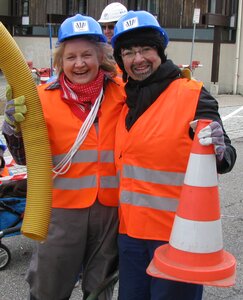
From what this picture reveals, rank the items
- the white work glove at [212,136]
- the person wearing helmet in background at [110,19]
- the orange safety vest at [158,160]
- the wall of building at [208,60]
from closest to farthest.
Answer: the white work glove at [212,136]
the orange safety vest at [158,160]
the person wearing helmet in background at [110,19]
the wall of building at [208,60]

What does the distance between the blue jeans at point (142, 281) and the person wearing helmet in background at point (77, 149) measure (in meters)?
0.19

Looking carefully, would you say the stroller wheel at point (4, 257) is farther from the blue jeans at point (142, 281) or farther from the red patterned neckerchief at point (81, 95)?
the red patterned neckerchief at point (81, 95)

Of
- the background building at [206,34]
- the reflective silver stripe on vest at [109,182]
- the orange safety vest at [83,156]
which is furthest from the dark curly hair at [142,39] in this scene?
the background building at [206,34]

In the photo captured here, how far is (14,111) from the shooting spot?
96.3 inches

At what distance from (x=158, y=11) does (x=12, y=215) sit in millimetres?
15700

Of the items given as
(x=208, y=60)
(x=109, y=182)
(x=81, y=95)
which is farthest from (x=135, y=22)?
(x=208, y=60)

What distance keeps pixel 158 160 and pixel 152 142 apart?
84 mm

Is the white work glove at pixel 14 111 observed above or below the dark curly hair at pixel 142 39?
below

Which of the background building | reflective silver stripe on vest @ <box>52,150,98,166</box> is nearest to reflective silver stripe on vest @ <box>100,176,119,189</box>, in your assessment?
reflective silver stripe on vest @ <box>52,150,98,166</box>

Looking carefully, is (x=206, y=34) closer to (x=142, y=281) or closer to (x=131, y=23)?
(x=131, y=23)

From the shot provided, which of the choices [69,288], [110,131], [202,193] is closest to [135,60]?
[110,131]

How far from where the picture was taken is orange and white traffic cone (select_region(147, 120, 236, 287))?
6.97 ft

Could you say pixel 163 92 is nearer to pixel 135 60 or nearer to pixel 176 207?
pixel 135 60

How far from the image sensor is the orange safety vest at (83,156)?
101 inches
